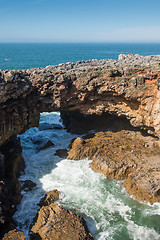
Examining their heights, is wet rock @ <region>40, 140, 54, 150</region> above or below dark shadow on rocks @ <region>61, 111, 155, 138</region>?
below

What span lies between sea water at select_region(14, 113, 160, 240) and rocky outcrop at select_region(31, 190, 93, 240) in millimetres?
858

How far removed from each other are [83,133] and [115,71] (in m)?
10.0

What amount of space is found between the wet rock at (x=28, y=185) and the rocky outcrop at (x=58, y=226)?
10.8ft

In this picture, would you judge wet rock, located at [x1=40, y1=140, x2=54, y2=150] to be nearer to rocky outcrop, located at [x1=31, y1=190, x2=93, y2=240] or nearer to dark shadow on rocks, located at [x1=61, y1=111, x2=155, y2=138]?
dark shadow on rocks, located at [x1=61, y1=111, x2=155, y2=138]

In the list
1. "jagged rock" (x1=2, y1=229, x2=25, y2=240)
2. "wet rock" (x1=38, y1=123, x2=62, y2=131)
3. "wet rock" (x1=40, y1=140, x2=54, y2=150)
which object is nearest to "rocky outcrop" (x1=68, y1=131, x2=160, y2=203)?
"wet rock" (x1=40, y1=140, x2=54, y2=150)

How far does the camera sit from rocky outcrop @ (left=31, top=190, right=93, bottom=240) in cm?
1140

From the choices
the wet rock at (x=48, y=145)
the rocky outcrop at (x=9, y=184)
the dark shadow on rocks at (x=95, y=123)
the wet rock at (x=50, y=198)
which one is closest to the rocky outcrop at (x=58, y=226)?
the wet rock at (x=50, y=198)

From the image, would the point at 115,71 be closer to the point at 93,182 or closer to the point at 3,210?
the point at 93,182

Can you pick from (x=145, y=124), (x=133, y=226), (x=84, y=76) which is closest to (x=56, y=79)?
(x=84, y=76)

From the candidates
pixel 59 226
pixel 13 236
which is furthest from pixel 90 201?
pixel 13 236

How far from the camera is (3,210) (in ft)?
40.4

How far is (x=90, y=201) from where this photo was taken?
587 inches

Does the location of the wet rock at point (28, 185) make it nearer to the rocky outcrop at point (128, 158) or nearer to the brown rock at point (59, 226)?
the brown rock at point (59, 226)

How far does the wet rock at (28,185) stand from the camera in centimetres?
1610
